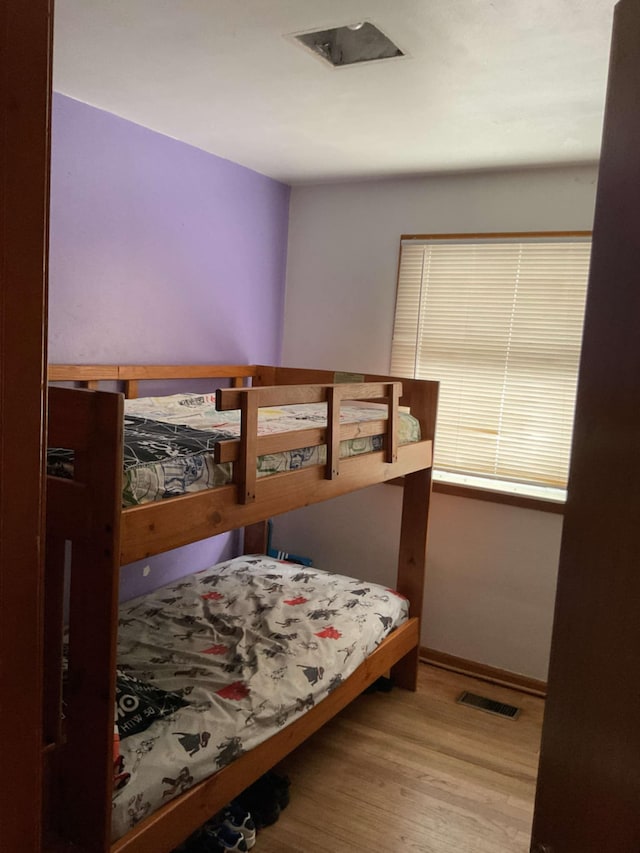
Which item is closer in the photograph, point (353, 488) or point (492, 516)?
point (353, 488)

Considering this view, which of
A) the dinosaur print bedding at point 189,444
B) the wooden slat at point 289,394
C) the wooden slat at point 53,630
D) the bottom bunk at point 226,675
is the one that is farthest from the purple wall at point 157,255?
the wooden slat at point 53,630

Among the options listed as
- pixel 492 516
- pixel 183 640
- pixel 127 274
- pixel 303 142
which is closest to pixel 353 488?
pixel 183 640

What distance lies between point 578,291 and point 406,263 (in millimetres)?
827

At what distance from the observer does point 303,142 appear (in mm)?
2771

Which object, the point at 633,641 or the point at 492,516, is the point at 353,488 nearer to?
the point at 492,516

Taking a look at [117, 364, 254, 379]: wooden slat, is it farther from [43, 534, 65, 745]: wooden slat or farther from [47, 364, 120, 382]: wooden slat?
[43, 534, 65, 745]: wooden slat

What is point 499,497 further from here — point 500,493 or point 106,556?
point 106,556

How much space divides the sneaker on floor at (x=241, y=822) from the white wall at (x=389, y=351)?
1523 millimetres

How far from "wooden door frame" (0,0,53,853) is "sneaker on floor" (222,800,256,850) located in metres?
1.39

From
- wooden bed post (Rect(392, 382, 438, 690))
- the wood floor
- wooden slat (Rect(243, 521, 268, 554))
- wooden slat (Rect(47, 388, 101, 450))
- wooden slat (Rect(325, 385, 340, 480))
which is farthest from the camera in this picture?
wooden slat (Rect(243, 521, 268, 554))

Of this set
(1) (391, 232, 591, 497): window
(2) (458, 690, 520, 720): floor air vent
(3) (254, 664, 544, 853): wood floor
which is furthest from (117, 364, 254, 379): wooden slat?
(2) (458, 690, 520, 720): floor air vent

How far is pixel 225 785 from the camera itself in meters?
1.74

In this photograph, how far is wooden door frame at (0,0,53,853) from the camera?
60cm

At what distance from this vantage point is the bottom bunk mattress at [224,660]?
1.63 meters
